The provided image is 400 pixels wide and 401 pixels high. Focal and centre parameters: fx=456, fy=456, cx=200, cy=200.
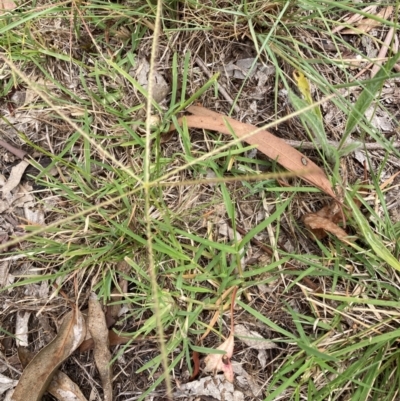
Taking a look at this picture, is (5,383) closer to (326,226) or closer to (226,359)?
(226,359)

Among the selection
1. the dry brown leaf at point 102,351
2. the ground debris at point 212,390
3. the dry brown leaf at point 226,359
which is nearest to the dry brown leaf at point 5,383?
the dry brown leaf at point 102,351

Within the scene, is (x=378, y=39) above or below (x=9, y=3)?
below

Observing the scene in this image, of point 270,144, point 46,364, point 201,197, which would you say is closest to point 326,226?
point 270,144

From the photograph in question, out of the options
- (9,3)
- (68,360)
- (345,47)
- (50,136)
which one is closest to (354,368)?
(68,360)

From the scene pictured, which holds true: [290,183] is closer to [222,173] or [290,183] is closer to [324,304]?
[222,173]

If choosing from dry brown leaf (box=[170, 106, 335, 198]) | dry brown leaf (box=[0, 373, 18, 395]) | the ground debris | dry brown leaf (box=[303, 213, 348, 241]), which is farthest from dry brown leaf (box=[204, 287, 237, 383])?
dry brown leaf (box=[0, 373, 18, 395])

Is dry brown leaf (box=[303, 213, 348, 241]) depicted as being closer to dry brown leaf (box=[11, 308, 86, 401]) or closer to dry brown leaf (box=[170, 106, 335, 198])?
dry brown leaf (box=[170, 106, 335, 198])
